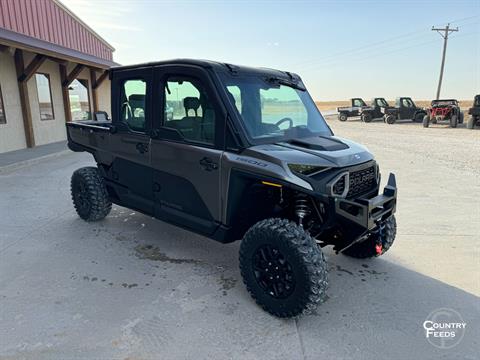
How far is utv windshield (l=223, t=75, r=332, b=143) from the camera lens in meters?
3.14

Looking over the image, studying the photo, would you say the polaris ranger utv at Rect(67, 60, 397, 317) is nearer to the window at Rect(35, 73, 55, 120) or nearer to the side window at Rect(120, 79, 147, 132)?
the side window at Rect(120, 79, 147, 132)

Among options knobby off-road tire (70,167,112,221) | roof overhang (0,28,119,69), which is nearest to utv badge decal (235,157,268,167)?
knobby off-road tire (70,167,112,221)

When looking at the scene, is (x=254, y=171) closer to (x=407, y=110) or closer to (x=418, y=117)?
(x=407, y=110)

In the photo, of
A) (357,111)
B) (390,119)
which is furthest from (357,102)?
(390,119)

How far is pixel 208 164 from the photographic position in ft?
10.4

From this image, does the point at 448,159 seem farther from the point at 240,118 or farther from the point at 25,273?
the point at 25,273

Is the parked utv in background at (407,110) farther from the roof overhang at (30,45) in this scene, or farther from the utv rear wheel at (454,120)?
the roof overhang at (30,45)

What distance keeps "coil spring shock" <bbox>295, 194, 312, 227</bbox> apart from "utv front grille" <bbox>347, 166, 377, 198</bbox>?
1.20 ft

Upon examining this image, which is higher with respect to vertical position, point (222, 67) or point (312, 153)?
point (222, 67)

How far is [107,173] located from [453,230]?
4.65 metres

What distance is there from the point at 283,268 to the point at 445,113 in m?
23.5

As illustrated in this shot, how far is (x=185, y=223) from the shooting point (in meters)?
3.56

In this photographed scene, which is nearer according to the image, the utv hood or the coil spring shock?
the utv hood

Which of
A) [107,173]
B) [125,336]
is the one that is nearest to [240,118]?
[125,336]
